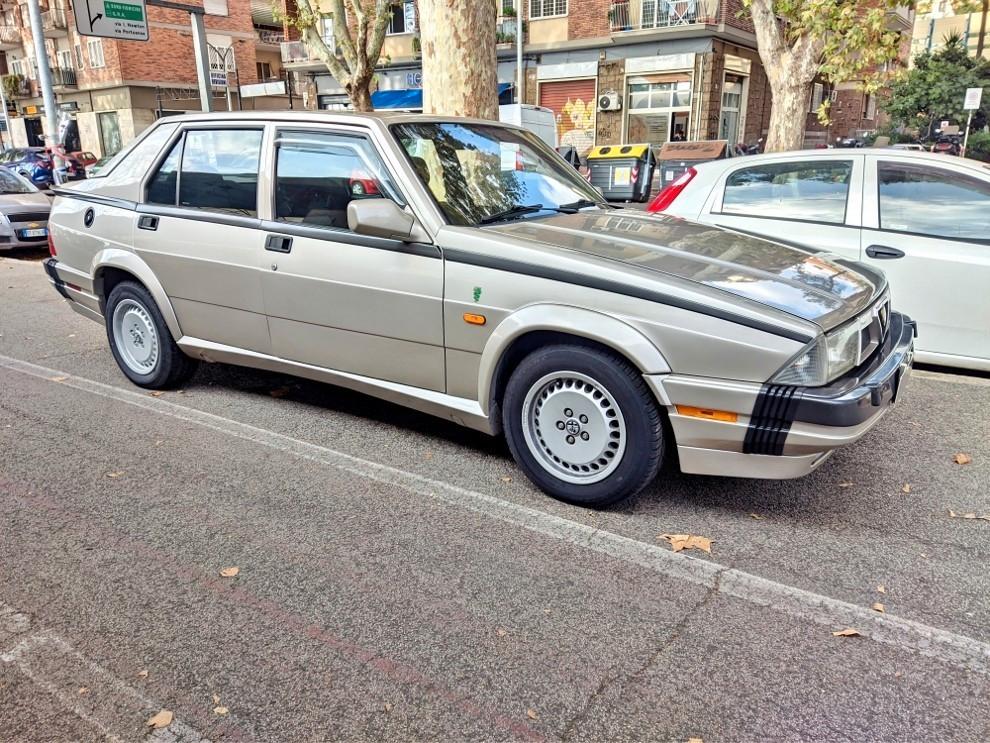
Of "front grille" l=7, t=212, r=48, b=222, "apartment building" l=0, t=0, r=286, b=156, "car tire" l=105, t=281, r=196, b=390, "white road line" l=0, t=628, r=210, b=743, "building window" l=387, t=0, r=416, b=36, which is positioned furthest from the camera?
"apartment building" l=0, t=0, r=286, b=156

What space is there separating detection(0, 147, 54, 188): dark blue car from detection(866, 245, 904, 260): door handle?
24.8m

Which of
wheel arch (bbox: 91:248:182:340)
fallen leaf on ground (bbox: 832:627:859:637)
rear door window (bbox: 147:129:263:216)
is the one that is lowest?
fallen leaf on ground (bbox: 832:627:859:637)

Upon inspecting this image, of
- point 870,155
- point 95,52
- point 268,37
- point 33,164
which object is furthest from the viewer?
point 268,37

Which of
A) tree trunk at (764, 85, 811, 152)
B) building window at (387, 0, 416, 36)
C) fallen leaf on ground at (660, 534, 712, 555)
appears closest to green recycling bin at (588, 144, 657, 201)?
tree trunk at (764, 85, 811, 152)

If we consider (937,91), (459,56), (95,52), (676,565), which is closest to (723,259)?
(676,565)

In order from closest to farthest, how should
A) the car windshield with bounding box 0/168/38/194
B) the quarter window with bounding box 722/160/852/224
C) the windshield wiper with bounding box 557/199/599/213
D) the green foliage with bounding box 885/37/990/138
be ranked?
the windshield wiper with bounding box 557/199/599/213 < the quarter window with bounding box 722/160/852/224 < the car windshield with bounding box 0/168/38/194 < the green foliage with bounding box 885/37/990/138

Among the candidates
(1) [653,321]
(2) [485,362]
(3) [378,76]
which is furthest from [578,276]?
(3) [378,76]

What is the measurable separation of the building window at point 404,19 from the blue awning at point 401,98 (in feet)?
8.66

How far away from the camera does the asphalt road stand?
92.9 inches

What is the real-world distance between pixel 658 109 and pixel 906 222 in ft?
83.2

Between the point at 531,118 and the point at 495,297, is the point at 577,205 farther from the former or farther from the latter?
the point at 531,118

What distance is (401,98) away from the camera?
102 ft

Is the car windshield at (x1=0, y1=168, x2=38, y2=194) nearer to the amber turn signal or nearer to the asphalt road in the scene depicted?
the asphalt road

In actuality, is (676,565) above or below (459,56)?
below
